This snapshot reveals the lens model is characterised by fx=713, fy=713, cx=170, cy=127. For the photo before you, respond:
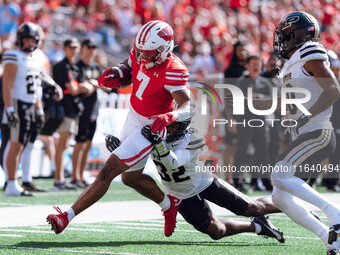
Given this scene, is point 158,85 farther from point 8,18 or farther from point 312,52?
point 8,18

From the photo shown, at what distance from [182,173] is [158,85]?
720 millimetres

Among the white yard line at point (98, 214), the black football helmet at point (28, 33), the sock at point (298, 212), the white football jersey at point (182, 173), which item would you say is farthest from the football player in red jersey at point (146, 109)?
the black football helmet at point (28, 33)

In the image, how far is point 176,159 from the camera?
5570 mm

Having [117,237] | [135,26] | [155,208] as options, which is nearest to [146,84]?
[117,237]

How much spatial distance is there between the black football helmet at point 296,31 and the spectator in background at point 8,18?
8441 mm

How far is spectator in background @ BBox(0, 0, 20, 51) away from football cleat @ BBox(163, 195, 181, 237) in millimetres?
7997

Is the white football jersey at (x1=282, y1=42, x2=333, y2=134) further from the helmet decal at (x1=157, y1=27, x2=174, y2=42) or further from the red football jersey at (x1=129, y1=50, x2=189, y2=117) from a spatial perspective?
the helmet decal at (x1=157, y1=27, x2=174, y2=42)

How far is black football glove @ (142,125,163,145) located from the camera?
5371 millimetres

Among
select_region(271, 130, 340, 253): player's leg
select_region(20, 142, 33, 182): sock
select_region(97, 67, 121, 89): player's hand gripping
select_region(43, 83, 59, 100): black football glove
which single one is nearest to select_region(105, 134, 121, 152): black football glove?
select_region(97, 67, 121, 89): player's hand gripping

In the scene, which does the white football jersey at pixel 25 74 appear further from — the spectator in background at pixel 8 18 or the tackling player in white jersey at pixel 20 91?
the spectator in background at pixel 8 18

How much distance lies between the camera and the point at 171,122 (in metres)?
5.39

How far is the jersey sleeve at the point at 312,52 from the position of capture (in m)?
4.99

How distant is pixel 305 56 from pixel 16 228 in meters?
2.90

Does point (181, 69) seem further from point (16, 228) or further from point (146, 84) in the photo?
point (16, 228)
